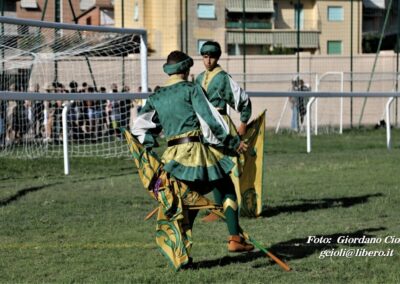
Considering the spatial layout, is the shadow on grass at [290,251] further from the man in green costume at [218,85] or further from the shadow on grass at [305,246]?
the man in green costume at [218,85]

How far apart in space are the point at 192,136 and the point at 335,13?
34745 mm

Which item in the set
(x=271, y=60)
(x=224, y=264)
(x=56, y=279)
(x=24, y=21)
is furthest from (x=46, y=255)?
(x=271, y=60)

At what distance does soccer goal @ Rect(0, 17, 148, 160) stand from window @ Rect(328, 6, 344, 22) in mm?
18196

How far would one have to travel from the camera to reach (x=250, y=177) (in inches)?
418

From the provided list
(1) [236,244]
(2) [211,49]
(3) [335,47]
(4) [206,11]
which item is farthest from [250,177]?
(3) [335,47]

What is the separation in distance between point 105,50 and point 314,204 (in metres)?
10.2

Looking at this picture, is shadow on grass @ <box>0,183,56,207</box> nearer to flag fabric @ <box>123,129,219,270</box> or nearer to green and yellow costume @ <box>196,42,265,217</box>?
green and yellow costume @ <box>196,42,265,217</box>

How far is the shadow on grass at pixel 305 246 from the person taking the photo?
327 inches

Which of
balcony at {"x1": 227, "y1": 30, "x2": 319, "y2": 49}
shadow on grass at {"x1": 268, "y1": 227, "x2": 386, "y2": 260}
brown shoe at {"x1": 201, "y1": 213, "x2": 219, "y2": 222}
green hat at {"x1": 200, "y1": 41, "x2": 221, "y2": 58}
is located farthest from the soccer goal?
balcony at {"x1": 227, "y1": 30, "x2": 319, "y2": 49}

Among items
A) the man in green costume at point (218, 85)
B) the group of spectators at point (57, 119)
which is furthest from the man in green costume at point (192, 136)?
the group of spectators at point (57, 119)

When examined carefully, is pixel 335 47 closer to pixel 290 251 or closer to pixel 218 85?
pixel 218 85

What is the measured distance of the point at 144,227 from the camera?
997cm

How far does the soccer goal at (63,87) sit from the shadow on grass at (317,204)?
204 inches

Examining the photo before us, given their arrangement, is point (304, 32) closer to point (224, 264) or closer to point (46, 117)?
point (46, 117)
